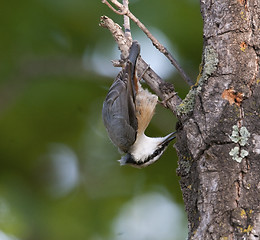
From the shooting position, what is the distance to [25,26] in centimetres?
310

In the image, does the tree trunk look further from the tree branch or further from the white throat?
the white throat

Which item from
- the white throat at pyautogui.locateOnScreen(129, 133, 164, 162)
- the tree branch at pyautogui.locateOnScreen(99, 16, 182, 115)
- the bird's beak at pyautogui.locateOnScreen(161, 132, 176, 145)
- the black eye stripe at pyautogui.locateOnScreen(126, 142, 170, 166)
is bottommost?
the black eye stripe at pyautogui.locateOnScreen(126, 142, 170, 166)

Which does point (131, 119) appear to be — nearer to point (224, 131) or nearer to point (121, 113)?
point (121, 113)

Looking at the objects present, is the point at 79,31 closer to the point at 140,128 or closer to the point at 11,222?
the point at 140,128

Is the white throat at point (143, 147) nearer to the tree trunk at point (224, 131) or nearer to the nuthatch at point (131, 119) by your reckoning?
the nuthatch at point (131, 119)

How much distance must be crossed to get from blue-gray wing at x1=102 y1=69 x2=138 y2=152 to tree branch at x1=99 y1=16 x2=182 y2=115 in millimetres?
428

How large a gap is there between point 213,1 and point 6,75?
1.71m

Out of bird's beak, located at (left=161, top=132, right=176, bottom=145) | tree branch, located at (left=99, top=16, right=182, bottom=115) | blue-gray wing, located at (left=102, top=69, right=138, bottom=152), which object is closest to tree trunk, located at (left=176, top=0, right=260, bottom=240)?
tree branch, located at (left=99, top=16, right=182, bottom=115)

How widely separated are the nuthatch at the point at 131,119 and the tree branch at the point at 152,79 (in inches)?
14.5

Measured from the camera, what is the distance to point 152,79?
8.09 feet

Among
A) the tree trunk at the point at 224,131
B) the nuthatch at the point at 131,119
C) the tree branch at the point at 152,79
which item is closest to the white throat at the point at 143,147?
the nuthatch at the point at 131,119

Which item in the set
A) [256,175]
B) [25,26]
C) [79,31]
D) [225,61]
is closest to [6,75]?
[25,26]

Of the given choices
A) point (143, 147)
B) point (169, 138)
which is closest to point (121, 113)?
point (143, 147)

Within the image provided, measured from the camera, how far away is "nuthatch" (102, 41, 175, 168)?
10.4ft
